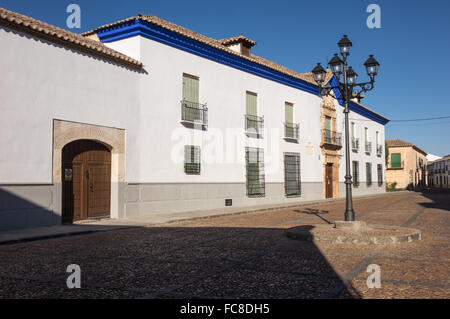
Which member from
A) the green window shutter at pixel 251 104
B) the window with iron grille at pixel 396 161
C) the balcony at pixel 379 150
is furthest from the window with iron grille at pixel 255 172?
the window with iron grille at pixel 396 161

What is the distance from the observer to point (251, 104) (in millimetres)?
18500

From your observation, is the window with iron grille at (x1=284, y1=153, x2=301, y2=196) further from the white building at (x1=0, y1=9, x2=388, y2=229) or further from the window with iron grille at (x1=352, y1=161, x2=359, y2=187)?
the window with iron grille at (x1=352, y1=161, x2=359, y2=187)

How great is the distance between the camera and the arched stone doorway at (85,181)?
37.2 feet

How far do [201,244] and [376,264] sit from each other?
3119mm

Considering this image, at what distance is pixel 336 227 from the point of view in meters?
8.74

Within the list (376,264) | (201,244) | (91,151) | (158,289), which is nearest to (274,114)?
(91,151)

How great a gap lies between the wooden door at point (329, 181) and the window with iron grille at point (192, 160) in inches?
440

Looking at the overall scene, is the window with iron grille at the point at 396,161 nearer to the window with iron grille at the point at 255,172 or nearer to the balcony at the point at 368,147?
the balcony at the point at 368,147

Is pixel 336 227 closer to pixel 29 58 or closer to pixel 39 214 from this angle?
pixel 39 214

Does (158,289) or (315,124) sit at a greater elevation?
→ (315,124)

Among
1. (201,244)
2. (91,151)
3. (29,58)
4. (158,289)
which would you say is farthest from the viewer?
(91,151)

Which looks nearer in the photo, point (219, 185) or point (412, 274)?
point (412, 274)

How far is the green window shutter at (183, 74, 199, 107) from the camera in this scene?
49.4ft

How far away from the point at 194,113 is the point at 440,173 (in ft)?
254
